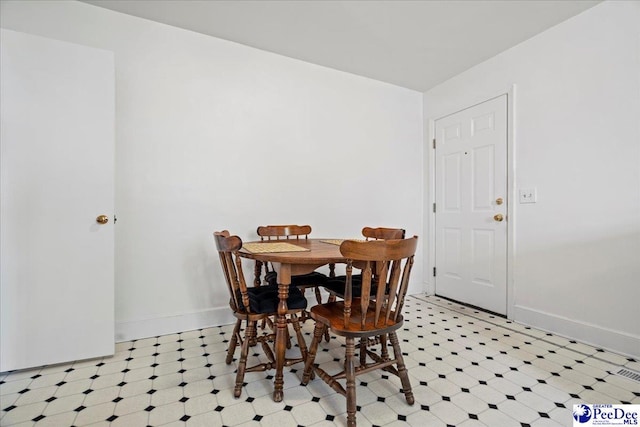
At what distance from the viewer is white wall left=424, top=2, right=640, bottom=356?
2131 mm

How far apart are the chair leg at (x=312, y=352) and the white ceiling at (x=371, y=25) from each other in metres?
2.36

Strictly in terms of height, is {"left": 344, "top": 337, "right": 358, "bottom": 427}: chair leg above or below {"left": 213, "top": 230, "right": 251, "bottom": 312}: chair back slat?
below

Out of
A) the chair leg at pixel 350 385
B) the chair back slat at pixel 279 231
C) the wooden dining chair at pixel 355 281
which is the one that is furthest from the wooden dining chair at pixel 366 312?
the chair back slat at pixel 279 231

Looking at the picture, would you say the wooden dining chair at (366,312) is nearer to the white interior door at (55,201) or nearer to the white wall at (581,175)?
the white interior door at (55,201)

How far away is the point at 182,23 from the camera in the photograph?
2533 millimetres

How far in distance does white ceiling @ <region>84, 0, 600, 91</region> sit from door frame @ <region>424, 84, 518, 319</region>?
467 mm

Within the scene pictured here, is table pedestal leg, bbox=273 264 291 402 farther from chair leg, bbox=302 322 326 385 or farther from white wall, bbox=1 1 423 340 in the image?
white wall, bbox=1 1 423 340

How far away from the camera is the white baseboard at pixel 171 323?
2375 mm

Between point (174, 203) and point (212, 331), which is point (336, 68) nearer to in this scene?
point (174, 203)

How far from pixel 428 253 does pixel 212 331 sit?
105 inches

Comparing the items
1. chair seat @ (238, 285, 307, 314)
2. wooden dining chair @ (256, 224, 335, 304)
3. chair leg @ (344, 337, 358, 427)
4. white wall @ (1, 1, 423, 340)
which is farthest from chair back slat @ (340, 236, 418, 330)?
white wall @ (1, 1, 423, 340)

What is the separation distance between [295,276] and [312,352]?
84 centimetres

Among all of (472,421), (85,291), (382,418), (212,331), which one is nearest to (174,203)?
(85,291)

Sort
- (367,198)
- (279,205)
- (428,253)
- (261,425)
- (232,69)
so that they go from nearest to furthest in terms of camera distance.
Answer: (261,425) < (232,69) < (279,205) < (367,198) < (428,253)
